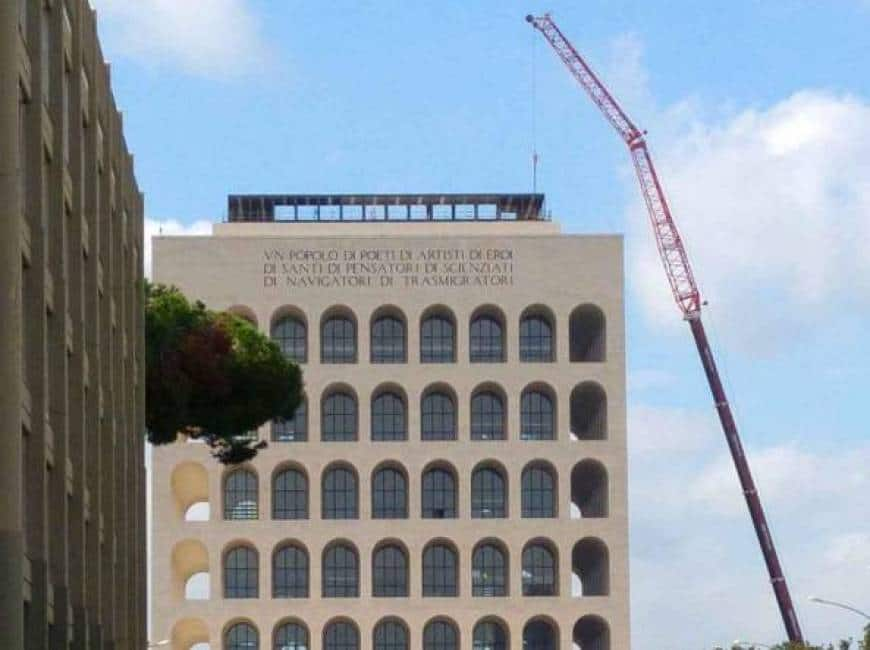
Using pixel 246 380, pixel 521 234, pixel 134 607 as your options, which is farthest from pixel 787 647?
pixel 521 234

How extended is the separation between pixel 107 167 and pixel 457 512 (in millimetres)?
102500

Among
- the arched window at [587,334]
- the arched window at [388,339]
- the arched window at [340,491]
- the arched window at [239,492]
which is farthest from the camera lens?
the arched window at [388,339]

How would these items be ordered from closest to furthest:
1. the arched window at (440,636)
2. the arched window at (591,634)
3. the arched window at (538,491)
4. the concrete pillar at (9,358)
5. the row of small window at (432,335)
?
the concrete pillar at (9,358)
the arched window at (591,634)
the arched window at (440,636)
the arched window at (538,491)
the row of small window at (432,335)

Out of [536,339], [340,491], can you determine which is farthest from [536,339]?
[340,491]

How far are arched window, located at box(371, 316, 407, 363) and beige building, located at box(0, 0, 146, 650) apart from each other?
Result: 89.1m

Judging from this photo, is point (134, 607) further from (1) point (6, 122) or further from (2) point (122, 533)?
(1) point (6, 122)

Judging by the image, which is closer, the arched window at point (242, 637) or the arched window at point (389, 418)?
the arched window at point (242, 637)

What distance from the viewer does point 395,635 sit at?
553 feet

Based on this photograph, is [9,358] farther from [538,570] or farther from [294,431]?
[294,431]

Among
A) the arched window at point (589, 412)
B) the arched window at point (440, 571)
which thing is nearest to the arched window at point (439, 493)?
the arched window at point (440, 571)

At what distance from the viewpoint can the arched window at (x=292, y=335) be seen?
171 meters

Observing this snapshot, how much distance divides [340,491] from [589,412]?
1604 centimetres

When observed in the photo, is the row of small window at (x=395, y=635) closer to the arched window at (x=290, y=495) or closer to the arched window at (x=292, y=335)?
the arched window at (x=290, y=495)

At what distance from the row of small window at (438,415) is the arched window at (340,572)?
6527 mm
